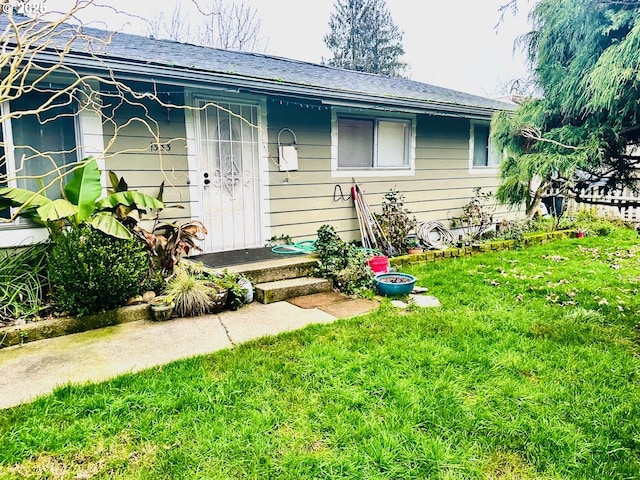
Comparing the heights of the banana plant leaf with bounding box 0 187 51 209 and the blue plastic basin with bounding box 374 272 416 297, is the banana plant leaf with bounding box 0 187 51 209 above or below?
above

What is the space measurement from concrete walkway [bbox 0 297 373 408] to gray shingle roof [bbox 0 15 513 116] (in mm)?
2683

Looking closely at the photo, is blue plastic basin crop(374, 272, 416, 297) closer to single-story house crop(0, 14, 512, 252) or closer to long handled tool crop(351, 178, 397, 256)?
long handled tool crop(351, 178, 397, 256)

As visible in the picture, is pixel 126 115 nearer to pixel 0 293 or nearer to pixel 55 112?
pixel 55 112

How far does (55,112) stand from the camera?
16.0 feet

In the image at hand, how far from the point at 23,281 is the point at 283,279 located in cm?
278

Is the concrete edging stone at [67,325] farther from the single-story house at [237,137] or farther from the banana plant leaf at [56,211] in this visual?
the single-story house at [237,137]

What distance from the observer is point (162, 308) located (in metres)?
4.23

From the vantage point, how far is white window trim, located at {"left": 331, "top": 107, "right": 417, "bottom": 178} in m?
7.05

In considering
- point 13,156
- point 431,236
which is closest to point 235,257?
point 13,156

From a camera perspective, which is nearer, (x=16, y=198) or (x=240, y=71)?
(x=16, y=198)

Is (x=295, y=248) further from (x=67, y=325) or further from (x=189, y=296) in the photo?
(x=67, y=325)

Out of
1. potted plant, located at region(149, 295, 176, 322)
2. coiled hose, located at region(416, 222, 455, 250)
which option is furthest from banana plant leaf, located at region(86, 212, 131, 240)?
coiled hose, located at region(416, 222, 455, 250)

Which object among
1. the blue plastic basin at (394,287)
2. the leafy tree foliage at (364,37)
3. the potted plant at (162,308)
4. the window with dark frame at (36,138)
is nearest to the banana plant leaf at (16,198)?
the window with dark frame at (36,138)

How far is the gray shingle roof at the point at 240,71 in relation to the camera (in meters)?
4.87
